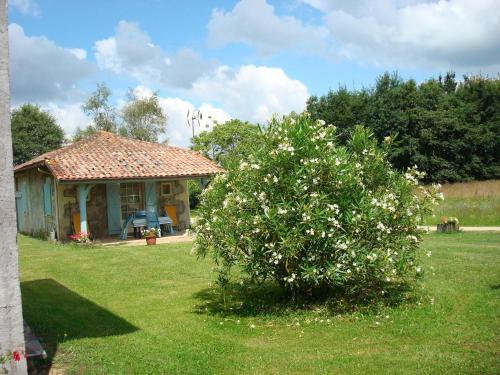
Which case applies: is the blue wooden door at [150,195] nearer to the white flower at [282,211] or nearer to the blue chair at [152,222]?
the blue chair at [152,222]

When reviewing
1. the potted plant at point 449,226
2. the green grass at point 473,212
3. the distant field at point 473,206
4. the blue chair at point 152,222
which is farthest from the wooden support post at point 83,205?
the green grass at point 473,212

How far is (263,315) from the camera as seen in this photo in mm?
7320

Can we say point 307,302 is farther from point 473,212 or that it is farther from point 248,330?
point 473,212

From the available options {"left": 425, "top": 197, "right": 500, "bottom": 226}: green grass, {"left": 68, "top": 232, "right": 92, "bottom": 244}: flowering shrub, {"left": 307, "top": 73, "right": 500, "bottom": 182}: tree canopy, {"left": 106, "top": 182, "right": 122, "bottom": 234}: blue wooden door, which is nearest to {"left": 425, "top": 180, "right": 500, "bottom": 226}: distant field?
{"left": 425, "top": 197, "right": 500, "bottom": 226}: green grass

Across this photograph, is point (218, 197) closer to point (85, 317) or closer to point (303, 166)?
point (303, 166)

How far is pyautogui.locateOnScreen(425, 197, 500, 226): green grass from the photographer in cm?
1966

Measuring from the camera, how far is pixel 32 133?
43.5 m

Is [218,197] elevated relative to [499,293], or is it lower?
elevated

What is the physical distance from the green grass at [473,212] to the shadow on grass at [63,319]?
14142 millimetres

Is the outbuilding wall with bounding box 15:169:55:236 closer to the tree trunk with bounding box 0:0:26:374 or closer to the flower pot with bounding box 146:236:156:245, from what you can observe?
the flower pot with bounding box 146:236:156:245

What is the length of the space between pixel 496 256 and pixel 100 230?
13.6 metres

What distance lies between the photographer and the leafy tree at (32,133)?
A: 4281cm

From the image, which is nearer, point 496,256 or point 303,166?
point 303,166

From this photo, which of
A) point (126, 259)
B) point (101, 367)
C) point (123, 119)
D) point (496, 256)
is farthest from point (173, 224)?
point (123, 119)
